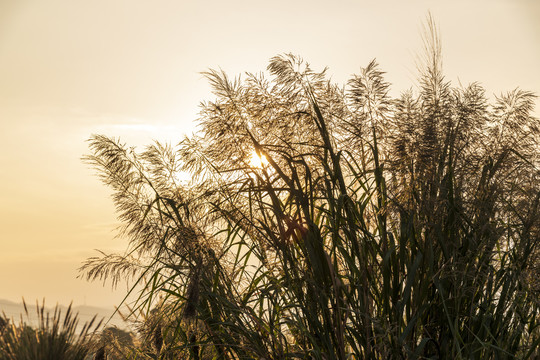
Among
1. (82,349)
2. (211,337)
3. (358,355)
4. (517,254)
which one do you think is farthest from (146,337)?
(517,254)

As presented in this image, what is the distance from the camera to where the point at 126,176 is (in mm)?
3260

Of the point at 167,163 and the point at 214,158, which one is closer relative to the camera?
the point at 214,158

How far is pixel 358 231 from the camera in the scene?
8.22 ft

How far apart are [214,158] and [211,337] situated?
0.97 metres

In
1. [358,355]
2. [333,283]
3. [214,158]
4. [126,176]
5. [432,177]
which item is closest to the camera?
[333,283]

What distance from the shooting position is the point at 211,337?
9.01 ft

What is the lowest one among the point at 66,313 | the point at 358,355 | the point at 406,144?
the point at 358,355

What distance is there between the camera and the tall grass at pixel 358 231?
2412 mm

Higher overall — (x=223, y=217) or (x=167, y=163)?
(x=167, y=163)

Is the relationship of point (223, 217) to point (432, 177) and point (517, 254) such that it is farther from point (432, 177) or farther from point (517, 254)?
point (517, 254)

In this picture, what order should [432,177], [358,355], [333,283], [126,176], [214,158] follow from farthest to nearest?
1. [126,176]
2. [214,158]
3. [432,177]
4. [358,355]
5. [333,283]

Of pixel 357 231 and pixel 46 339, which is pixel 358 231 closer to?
pixel 357 231

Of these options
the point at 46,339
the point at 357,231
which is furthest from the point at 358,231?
the point at 46,339

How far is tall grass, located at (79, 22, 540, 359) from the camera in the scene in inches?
95.0
